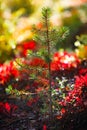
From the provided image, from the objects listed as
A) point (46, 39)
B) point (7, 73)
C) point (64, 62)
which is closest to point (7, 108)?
point (46, 39)

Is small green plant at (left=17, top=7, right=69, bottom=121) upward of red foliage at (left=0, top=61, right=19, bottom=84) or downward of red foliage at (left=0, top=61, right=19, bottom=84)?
downward

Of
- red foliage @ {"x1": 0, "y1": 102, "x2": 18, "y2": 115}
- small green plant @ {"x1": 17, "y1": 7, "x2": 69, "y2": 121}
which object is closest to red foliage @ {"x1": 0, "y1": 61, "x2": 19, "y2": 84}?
red foliage @ {"x1": 0, "y1": 102, "x2": 18, "y2": 115}

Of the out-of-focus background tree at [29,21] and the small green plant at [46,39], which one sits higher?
the out-of-focus background tree at [29,21]

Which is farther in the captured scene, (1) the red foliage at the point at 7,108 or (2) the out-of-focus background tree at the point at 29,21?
(2) the out-of-focus background tree at the point at 29,21

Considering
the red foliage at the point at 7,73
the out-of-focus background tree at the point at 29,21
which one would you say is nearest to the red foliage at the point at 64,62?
the red foliage at the point at 7,73

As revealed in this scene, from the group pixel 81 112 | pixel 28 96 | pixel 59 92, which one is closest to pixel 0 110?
pixel 28 96

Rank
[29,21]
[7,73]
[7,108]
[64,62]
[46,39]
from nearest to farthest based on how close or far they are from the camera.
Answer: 1. [46,39]
2. [7,108]
3. [7,73]
4. [64,62]
5. [29,21]

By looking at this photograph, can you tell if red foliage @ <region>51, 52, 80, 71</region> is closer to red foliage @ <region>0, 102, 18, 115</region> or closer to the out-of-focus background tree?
the out-of-focus background tree

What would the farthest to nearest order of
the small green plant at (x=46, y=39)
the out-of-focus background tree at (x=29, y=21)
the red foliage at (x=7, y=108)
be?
the out-of-focus background tree at (x=29, y=21), the red foliage at (x=7, y=108), the small green plant at (x=46, y=39)

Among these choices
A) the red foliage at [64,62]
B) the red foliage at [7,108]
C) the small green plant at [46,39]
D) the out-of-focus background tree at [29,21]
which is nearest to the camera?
the small green plant at [46,39]

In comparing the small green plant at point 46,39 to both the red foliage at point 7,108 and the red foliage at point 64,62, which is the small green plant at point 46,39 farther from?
the red foliage at point 64,62

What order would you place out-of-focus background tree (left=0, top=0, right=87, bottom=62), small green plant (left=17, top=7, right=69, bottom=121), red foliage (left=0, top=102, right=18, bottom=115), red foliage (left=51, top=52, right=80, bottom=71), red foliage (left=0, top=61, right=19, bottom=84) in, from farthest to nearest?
out-of-focus background tree (left=0, top=0, right=87, bottom=62), red foliage (left=51, top=52, right=80, bottom=71), red foliage (left=0, top=61, right=19, bottom=84), red foliage (left=0, top=102, right=18, bottom=115), small green plant (left=17, top=7, right=69, bottom=121)

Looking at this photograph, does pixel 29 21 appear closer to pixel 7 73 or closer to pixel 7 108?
pixel 7 73
